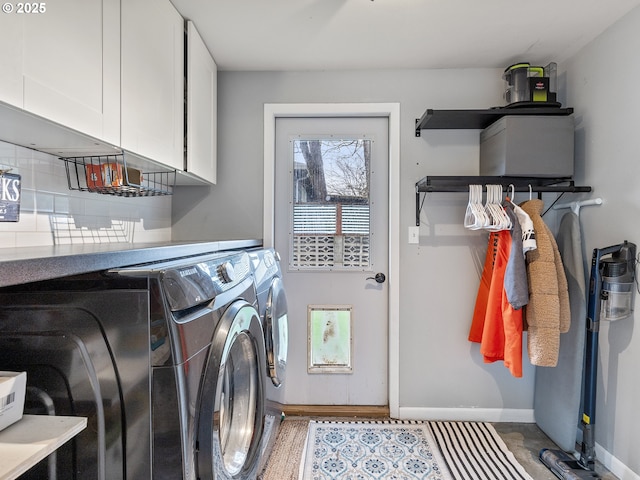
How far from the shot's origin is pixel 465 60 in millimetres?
2066

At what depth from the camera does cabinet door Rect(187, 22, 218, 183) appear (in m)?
1.75

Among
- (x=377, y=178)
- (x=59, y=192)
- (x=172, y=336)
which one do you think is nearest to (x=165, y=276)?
(x=172, y=336)

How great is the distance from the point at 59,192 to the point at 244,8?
1133 millimetres

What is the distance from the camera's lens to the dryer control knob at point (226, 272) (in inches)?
40.5

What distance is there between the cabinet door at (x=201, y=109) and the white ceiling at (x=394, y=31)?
0.09 meters

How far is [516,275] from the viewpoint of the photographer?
5.66 feet

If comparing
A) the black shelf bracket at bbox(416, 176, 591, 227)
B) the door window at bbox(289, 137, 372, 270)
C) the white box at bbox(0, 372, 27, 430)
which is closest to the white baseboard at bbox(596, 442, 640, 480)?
the black shelf bracket at bbox(416, 176, 591, 227)

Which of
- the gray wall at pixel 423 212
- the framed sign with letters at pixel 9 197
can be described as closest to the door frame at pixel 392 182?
the gray wall at pixel 423 212

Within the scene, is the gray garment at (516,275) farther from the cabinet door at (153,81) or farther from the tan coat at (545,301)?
the cabinet door at (153,81)

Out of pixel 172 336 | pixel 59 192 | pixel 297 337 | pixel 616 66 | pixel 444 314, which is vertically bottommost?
pixel 297 337

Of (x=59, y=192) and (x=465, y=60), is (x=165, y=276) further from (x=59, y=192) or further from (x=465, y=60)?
(x=465, y=60)

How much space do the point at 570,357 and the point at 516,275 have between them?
603mm

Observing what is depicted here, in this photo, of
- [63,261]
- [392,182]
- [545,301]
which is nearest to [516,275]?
[545,301]

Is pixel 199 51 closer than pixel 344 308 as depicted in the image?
Yes
